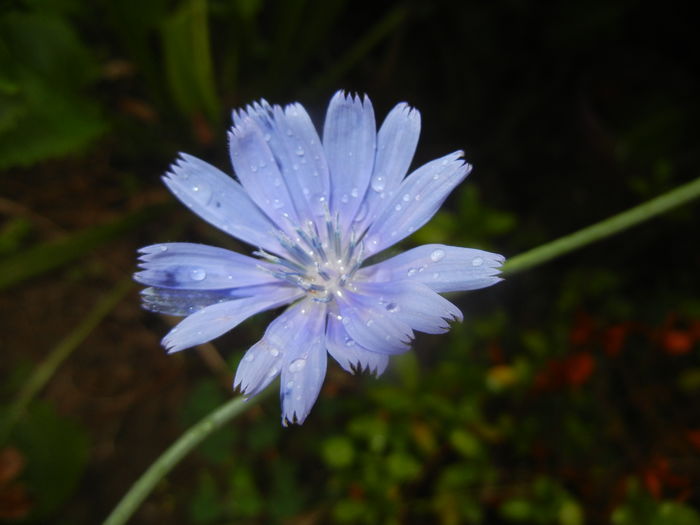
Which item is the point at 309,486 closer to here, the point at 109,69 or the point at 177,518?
the point at 177,518

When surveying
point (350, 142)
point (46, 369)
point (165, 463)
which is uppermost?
point (46, 369)

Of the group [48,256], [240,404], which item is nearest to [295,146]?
Answer: [240,404]

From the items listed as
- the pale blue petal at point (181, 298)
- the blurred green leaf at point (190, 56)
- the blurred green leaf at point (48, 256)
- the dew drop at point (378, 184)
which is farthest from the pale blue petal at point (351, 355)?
the blurred green leaf at point (190, 56)

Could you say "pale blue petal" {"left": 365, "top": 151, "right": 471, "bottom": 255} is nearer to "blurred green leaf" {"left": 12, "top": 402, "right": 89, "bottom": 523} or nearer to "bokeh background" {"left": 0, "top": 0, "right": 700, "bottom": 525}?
"bokeh background" {"left": 0, "top": 0, "right": 700, "bottom": 525}

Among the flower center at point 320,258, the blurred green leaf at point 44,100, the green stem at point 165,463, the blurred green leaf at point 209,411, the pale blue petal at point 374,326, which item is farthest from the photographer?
the blurred green leaf at point 209,411

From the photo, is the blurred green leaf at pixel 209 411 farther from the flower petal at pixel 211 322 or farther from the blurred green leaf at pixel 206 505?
the flower petal at pixel 211 322

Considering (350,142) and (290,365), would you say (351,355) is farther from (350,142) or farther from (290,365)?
(350,142)
